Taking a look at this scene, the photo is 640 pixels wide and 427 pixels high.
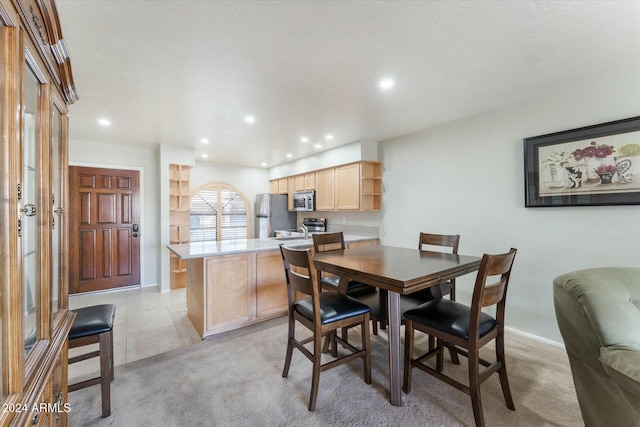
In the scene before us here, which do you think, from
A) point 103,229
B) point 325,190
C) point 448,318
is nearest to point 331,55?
point 448,318

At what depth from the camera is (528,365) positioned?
2234mm

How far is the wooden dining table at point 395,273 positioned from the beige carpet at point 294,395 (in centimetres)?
27

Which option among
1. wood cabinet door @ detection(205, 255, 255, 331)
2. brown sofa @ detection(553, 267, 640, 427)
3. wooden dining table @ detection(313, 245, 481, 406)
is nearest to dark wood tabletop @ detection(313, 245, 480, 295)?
wooden dining table @ detection(313, 245, 481, 406)

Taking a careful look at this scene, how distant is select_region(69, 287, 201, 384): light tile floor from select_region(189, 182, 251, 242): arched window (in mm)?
1570

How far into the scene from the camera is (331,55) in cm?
188

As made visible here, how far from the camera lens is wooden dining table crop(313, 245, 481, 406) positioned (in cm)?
163

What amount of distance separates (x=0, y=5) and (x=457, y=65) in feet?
7.75

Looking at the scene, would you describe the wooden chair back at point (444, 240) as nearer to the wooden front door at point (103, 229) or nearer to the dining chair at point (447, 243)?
the dining chair at point (447, 243)

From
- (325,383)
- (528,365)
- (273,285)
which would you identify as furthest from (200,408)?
(528,365)

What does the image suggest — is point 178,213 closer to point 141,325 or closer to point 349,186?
point 141,325

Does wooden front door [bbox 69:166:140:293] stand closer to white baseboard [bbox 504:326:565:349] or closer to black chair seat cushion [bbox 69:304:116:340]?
black chair seat cushion [bbox 69:304:116:340]

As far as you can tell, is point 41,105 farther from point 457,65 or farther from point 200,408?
point 457,65

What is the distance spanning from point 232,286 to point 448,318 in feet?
7.00

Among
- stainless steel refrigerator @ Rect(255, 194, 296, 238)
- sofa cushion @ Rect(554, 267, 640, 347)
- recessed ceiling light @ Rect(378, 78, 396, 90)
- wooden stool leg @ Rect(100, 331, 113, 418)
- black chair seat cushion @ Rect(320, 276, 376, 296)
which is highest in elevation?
recessed ceiling light @ Rect(378, 78, 396, 90)
